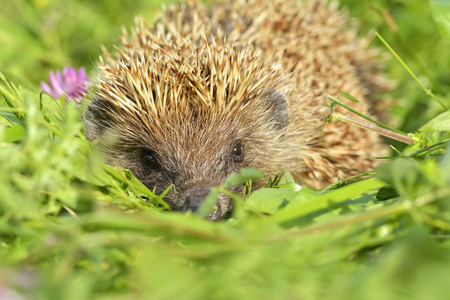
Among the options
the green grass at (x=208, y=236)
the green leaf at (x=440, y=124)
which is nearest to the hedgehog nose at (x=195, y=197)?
the green grass at (x=208, y=236)

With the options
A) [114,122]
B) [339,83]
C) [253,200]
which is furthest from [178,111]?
[339,83]

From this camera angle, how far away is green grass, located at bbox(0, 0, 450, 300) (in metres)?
0.95

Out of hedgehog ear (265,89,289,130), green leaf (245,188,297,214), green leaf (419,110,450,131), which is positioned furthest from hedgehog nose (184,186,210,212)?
green leaf (419,110,450,131)

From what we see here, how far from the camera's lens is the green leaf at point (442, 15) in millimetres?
1746

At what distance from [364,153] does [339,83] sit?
426 millimetres

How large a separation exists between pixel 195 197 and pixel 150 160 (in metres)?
0.45

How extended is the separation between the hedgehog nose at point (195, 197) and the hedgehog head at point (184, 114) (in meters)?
0.01

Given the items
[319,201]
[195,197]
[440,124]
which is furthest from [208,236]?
[440,124]

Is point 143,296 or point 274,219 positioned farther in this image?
point 274,219

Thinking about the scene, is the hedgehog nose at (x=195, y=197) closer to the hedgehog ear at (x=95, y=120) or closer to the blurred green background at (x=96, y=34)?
the hedgehog ear at (x=95, y=120)

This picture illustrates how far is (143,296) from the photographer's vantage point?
93cm

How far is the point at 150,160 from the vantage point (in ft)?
6.72

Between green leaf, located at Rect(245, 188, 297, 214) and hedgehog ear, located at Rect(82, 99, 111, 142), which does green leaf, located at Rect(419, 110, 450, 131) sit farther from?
hedgehog ear, located at Rect(82, 99, 111, 142)

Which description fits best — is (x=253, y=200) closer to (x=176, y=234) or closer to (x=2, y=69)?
(x=176, y=234)
